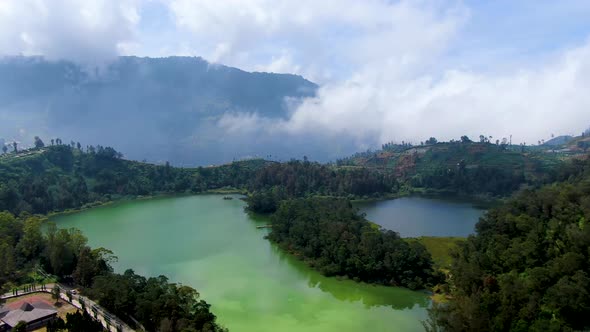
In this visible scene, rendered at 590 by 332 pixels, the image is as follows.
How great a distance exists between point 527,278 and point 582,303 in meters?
4.22

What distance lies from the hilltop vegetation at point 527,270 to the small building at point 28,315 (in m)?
23.5

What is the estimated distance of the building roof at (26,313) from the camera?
2598 centimetres

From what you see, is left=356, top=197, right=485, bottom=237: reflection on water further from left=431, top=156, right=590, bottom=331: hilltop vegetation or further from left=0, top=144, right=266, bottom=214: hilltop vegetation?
Answer: left=0, top=144, right=266, bottom=214: hilltop vegetation

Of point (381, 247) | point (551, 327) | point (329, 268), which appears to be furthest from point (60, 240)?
point (551, 327)

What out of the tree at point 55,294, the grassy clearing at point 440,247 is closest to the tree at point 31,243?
the tree at point 55,294

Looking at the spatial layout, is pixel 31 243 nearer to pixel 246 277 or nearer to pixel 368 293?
pixel 246 277

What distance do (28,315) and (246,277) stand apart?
695 inches

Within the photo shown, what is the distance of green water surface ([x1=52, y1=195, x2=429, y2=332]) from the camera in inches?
1220

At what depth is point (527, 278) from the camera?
2853cm

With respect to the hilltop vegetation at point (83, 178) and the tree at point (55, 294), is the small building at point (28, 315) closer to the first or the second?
the tree at point (55, 294)

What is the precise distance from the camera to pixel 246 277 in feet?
129

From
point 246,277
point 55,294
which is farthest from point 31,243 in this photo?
point 246,277

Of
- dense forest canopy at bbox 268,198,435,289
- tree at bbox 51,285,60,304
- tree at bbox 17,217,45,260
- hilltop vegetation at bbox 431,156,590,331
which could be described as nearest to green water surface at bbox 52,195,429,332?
dense forest canopy at bbox 268,198,435,289

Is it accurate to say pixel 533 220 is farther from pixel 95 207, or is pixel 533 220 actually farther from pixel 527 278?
pixel 95 207
